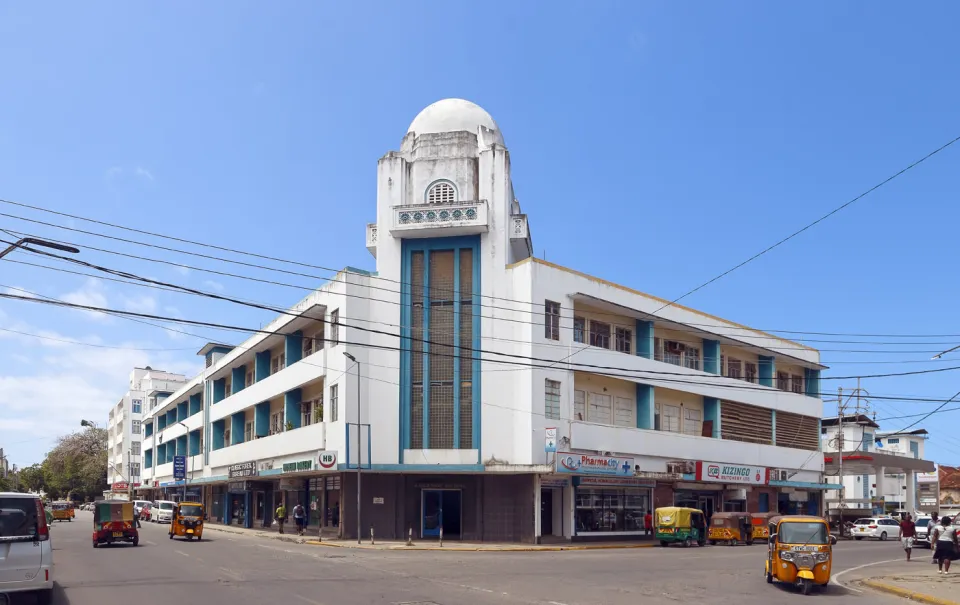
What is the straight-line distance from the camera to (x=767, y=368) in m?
58.7

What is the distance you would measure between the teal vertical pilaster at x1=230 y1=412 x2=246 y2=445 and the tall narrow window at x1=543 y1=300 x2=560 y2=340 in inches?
1171

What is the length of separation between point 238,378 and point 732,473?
35227 millimetres

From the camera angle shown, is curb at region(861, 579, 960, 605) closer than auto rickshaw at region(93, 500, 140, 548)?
Yes

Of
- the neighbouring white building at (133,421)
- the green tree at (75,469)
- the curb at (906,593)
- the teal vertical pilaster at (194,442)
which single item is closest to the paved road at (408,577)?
the curb at (906,593)

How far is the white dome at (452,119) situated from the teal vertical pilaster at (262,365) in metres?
18.6

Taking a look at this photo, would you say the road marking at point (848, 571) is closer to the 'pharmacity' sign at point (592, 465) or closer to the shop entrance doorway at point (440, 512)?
the 'pharmacity' sign at point (592, 465)

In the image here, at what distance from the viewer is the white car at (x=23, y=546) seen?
14.5 m

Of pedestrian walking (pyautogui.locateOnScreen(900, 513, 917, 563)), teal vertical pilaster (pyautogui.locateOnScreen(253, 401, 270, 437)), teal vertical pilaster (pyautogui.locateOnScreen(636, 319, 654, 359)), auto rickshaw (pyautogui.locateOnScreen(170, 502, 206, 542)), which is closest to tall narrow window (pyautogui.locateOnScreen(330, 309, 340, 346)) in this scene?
auto rickshaw (pyautogui.locateOnScreen(170, 502, 206, 542))

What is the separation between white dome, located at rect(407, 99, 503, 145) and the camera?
156 feet

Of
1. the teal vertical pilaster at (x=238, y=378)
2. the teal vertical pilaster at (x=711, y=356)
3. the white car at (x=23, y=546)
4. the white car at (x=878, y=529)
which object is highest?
the teal vertical pilaster at (x=711, y=356)

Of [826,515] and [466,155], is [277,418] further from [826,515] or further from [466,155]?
[826,515]

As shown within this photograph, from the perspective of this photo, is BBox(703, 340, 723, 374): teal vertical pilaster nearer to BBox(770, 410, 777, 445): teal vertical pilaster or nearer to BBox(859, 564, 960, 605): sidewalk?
BBox(770, 410, 777, 445): teal vertical pilaster

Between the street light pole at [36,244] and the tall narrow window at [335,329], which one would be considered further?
the tall narrow window at [335,329]

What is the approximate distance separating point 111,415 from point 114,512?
12021cm
